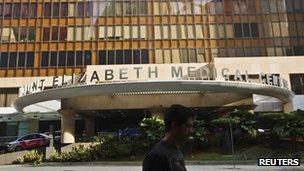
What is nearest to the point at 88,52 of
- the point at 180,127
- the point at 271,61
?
the point at 271,61

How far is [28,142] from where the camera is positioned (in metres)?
32.5

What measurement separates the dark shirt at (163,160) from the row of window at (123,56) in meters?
50.0

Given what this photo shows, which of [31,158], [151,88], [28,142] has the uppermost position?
[151,88]

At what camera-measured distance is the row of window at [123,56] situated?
53.5 meters

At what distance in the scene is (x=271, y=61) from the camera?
52.1 meters

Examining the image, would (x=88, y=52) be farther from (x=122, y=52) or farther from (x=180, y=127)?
(x=180, y=127)

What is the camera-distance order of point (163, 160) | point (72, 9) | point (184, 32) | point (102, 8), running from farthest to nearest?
point (72, 9), point (102, 8), point (184, 32), point (163, 160)

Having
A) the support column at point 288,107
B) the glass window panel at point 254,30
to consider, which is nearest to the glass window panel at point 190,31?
the glass window panel at point 254,30

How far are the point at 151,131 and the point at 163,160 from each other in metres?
24.1

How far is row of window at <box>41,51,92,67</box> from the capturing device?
5353cm

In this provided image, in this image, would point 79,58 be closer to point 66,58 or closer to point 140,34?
point 66,58

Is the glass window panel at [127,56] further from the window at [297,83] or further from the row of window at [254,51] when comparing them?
the window at [297,83]

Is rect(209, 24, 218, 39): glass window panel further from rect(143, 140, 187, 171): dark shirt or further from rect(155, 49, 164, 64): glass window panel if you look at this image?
rect(143, 140, 187, 171): dark shirt

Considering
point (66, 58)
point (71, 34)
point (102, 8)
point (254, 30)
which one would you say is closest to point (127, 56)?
point (102, 8)
